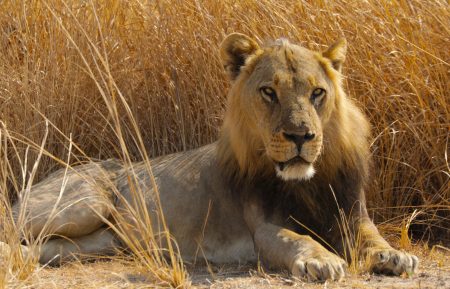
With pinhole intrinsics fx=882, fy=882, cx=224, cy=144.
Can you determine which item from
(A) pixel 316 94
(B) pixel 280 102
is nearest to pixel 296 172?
(B) pixel 280 102

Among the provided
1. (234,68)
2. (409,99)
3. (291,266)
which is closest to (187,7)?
(234,68)

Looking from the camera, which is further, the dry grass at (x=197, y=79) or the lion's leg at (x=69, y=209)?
the dry grass at (x=197, y=79)

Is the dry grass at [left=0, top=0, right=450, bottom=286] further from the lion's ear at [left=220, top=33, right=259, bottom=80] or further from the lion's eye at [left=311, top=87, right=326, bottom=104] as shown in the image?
the lion's eye at [left=311, top=87, right=326, bottom=104]

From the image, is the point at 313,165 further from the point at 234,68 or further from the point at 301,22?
the point at 301,22

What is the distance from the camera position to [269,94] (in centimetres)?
471

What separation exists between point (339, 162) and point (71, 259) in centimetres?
177

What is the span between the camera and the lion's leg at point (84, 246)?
5.43 meters

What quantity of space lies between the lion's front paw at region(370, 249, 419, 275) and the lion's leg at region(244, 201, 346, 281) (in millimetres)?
201

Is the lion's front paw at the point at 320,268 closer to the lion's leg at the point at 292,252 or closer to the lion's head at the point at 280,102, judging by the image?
the lion's leg at the point at 292,252

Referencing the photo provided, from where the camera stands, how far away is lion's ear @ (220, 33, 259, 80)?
5.00 m

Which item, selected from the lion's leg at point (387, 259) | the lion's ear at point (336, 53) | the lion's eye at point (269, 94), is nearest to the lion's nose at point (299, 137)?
the lion's eye at point (269, 94)

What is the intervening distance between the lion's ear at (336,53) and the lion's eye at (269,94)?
1.73 ft

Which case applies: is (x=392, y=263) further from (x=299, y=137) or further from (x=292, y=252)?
(x=299, y=137)

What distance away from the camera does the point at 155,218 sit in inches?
217
